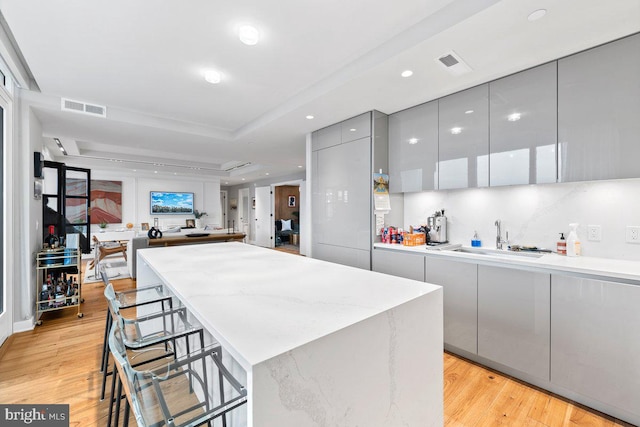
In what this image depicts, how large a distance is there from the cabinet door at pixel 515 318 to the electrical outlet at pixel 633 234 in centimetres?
69

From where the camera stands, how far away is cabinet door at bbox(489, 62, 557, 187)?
2.04m

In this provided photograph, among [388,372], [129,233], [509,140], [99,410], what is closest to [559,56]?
[509,140]

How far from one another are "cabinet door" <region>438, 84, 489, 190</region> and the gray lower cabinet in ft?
2.49

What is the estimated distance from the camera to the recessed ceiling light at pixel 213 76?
2.41m

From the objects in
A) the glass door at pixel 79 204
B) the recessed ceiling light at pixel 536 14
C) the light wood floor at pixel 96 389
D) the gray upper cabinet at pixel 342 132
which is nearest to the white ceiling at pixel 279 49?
the recessed ceiling light at pixel 536 14

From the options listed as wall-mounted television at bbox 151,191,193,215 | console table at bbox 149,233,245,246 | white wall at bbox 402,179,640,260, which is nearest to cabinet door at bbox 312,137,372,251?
white wall at bbox 402,179,640,260

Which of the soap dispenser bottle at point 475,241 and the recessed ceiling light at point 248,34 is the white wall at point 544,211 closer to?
the soap dispenser bottle at point 475,241

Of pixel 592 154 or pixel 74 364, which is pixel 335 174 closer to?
pixel 592 154

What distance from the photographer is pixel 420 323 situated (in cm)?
114

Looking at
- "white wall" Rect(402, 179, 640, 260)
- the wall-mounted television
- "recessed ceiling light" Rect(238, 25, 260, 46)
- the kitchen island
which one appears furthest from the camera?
the wall-mounted television

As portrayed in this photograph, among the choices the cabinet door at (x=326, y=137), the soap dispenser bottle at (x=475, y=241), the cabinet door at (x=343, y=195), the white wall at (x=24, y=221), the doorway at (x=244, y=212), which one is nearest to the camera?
the soap dispenser bottle at (x=475, y=241)

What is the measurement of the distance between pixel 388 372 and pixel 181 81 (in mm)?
2853

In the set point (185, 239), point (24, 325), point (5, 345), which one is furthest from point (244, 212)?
point (5, 345)

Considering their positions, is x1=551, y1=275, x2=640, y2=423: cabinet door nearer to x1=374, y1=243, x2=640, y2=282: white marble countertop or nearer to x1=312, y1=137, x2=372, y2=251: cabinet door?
x1=374, y1=243, x2=640, y2=282: white marble countertop
